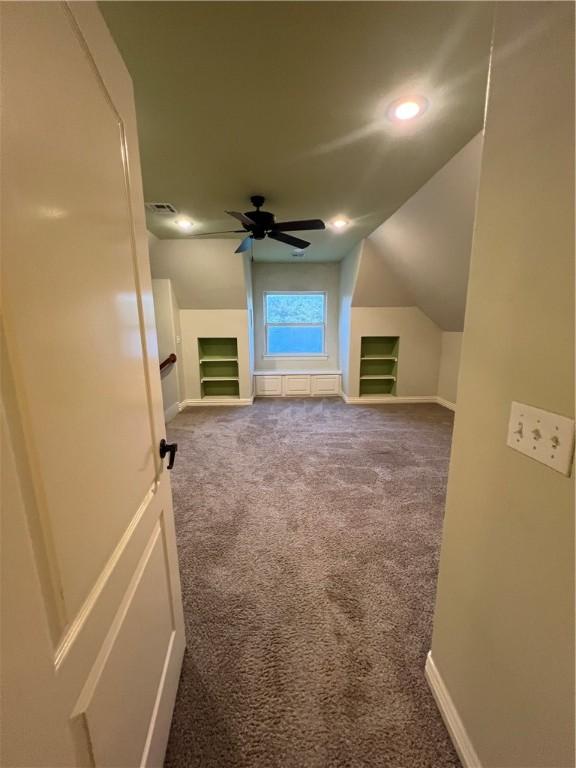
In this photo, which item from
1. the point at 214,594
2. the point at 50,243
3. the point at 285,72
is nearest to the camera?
the point at 50,243

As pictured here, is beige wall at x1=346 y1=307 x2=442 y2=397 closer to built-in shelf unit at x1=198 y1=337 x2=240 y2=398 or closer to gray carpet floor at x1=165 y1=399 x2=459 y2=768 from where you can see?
built-in shelf unit at x1=198 y1=337 x2=240 y2=398

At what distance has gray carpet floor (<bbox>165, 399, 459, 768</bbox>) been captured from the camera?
996 mm

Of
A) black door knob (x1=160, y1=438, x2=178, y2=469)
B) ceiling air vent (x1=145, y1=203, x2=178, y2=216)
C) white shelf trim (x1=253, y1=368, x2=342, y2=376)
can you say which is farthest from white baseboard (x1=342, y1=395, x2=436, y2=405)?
black door knob (x1=160, y1=438, x2=178, y2=469)

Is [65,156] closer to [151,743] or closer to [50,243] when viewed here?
[50,243]

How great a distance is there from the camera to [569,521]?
0.60 m

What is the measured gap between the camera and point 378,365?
5.45m

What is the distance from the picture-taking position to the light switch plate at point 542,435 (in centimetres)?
61

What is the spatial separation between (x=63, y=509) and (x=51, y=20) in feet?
2.81

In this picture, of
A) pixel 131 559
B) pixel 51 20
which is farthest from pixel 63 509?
pixel 51 20

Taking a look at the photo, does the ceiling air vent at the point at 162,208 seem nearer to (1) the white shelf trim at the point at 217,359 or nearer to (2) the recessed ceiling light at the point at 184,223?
(2) the recessed ceiling light at the point at 184,223

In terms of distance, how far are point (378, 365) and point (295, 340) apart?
1.69 metres

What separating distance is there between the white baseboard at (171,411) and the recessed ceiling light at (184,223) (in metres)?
2.46

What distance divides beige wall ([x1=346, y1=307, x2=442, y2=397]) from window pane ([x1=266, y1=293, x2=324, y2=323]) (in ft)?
3.25

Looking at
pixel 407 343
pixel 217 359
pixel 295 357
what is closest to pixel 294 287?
pixel 295 357
